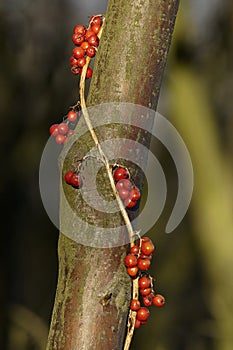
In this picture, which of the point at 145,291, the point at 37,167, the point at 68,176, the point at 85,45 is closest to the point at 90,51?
the point at 85,45

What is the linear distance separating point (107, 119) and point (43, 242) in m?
3.49

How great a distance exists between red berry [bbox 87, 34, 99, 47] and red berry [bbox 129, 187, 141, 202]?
0.19 metres

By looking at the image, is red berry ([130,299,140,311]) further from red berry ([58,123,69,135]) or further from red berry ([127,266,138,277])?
red berry ([58,123,69,135])

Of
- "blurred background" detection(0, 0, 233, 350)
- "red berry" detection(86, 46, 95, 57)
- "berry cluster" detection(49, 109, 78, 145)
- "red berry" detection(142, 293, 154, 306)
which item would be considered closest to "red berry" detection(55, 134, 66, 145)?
"berry cluster" detection(49, 109, 78, 145)

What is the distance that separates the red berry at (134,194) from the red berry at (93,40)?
190 mm

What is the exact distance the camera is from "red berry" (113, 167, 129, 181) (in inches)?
28.8

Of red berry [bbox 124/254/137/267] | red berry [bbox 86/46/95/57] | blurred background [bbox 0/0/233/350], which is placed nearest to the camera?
red berry [bbox 124/254/137/267]

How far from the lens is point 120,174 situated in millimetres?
730

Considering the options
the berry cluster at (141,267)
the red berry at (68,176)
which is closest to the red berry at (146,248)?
the berry cluster at (141,267)

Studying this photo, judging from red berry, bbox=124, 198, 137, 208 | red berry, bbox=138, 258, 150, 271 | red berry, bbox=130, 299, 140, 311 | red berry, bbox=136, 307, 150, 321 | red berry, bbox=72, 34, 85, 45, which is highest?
red berry, bbox=72, 34, 85, 45

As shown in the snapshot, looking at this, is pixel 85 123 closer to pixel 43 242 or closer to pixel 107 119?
pixel 107 119

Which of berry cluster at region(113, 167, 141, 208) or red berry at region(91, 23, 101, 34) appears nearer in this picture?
berry cluster at region(113, 167, 141, 208)

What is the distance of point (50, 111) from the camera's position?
12.7 feet

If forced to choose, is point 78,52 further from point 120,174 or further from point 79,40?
point 120,174
